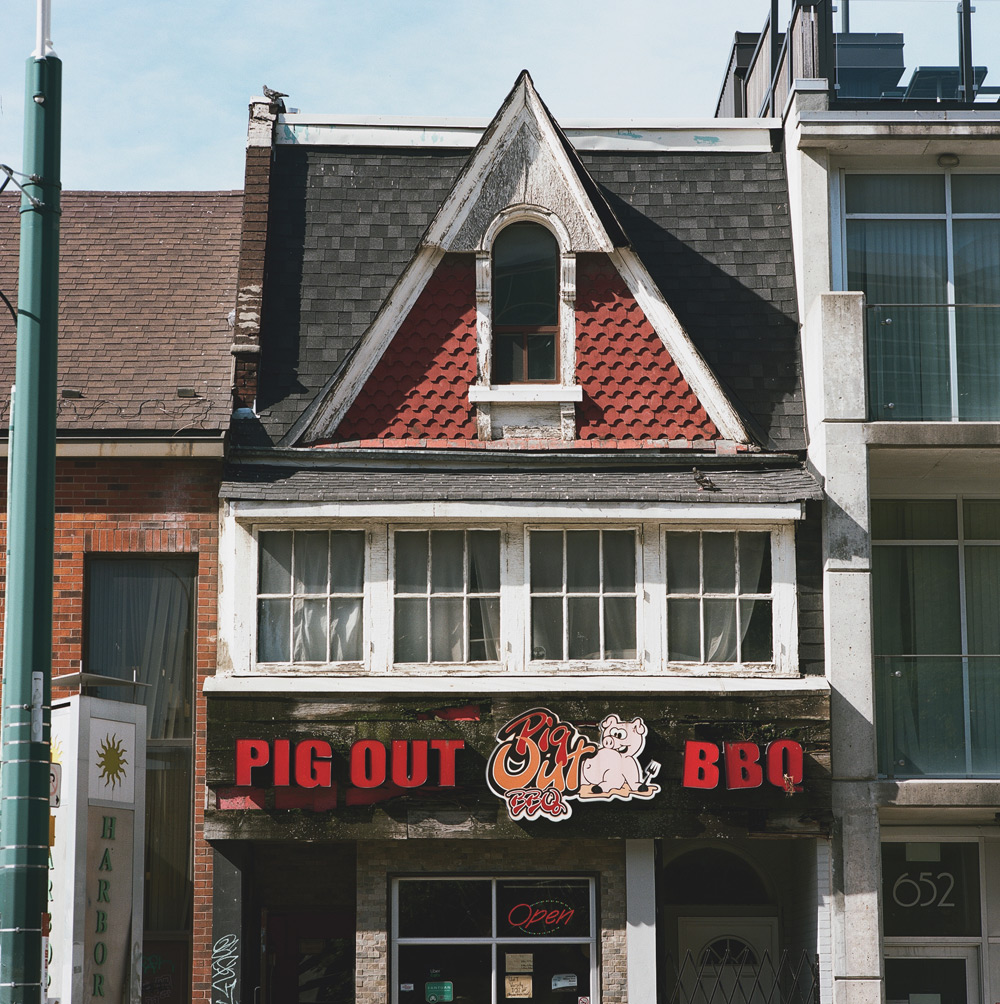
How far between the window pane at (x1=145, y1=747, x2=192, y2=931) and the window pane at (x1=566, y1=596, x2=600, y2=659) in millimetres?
3878

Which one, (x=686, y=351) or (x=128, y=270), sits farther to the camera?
(x=128, y=270)

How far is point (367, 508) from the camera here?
45.0 ft

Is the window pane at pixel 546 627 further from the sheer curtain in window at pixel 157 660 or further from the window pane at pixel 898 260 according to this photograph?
the window pane at pixel 898 260

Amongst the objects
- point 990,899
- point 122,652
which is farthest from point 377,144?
point 990,899

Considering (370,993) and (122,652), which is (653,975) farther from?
(122,652)

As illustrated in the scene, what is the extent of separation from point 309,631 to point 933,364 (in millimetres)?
6659

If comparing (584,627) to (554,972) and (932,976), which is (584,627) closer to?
(554,972)

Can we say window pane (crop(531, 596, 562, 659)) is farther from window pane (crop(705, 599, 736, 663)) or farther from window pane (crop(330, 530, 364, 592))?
window pane (crop(330, 530, 364, 592))

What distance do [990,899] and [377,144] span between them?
1014cm

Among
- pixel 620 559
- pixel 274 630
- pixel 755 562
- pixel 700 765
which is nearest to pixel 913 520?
pixel 755 562

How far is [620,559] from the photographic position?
46.2ft

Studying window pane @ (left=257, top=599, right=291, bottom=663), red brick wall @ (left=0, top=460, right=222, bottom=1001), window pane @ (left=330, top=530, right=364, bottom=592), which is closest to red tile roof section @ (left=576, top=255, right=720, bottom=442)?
window pane @ (left=330, top=530, right=364, bottom=592)

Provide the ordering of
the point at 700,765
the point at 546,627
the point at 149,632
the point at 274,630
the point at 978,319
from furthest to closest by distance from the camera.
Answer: the point at 978,319
the point at 149,632
the point at 546,627
the point at 274,630
the point at 700,765

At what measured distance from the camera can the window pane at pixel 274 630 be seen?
13.8 meters
